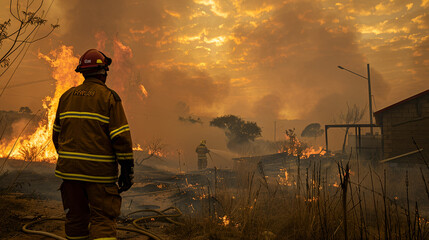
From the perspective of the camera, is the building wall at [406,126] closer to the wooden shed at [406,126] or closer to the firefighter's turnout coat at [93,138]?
the wooden shed at [406,126]

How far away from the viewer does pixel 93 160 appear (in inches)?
114

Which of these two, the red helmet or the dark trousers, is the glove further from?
the red helmet

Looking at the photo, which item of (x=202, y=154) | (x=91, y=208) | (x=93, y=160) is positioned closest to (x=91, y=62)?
(x=93, y=160)

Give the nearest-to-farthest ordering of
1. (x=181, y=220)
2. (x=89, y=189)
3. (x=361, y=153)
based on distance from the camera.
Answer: (x=89, y=189)
(x=181, y=220)
(x=361, y=153)

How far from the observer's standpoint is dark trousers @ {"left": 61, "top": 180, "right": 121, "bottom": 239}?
2822 mm

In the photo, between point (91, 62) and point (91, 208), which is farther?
point (91, 62)

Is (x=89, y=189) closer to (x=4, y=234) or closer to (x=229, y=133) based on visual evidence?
(x=4, y=234)


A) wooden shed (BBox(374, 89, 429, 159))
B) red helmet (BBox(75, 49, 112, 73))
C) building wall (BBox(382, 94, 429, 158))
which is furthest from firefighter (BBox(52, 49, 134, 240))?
building wall (BBox(382, 94, 429, 158))

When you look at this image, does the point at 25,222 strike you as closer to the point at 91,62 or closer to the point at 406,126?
the point at 91,62

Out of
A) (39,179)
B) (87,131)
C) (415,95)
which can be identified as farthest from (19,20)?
(415,95)

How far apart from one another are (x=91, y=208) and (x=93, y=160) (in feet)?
1.58

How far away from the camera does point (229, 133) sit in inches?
1698

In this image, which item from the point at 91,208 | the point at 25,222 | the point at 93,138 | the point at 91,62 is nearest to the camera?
the point at 91,208

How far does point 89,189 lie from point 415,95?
50.9 ft
